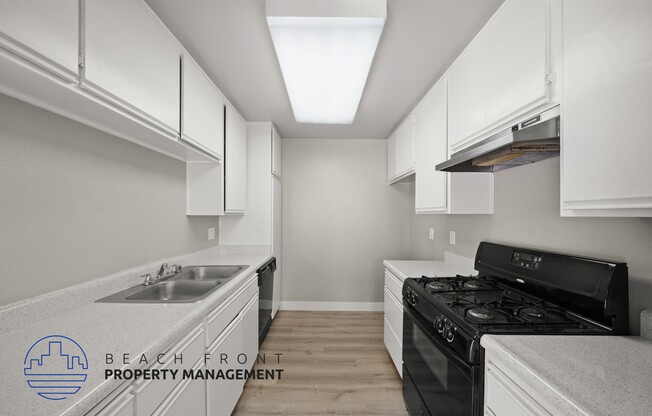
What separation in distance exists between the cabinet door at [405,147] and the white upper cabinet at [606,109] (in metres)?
1.68

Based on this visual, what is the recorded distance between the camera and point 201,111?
1.90m

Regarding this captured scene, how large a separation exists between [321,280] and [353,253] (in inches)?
23.6

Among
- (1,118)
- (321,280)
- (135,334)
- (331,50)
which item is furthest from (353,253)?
(1,118)

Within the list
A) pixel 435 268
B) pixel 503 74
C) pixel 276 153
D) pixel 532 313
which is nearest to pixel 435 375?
pixel 532 313

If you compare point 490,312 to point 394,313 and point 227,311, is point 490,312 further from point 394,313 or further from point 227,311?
point 227,311

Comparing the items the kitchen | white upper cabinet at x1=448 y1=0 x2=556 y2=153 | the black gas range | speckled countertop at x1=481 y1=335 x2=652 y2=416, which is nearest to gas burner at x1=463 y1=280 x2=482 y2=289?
the black gas range

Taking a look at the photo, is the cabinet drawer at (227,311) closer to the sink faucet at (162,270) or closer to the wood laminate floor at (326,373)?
the sink faucet at (162,270)

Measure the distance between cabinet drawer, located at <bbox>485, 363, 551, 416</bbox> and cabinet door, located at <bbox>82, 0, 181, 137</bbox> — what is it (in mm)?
1793

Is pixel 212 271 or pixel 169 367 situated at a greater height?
pixel 212 271

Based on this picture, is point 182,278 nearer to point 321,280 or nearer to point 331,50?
point 331,50

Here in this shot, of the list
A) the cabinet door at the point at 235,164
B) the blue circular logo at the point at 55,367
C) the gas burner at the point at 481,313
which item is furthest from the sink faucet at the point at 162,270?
the gas burner at the point at 481,313

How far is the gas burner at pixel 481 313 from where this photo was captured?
113 cm

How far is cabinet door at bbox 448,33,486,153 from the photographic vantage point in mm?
1492

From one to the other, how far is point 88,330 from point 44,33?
102cm
